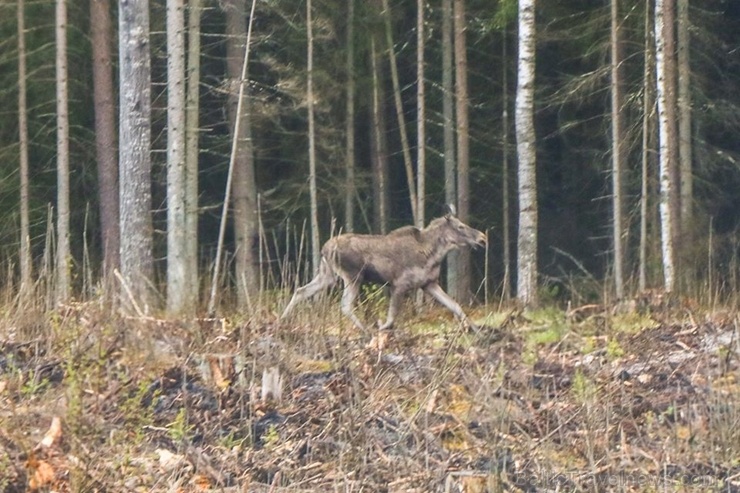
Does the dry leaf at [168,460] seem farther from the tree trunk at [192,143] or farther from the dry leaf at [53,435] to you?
the tree trunk at [192,143]

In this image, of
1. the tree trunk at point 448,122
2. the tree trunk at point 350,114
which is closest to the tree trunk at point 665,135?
the tree trunk at point 448,122

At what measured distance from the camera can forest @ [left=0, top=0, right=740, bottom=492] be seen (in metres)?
8.60

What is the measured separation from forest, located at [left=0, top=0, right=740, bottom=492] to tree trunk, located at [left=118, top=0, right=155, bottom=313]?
36 mm

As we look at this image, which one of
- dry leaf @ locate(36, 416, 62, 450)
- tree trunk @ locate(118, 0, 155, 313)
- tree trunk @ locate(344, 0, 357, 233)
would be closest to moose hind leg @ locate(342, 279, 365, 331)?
tree trunk @ locate(118, 0, 155, 313)

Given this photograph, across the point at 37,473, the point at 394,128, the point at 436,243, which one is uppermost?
the point at 394,128

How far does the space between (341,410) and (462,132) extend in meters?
19.8

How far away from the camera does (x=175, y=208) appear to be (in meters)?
18.9

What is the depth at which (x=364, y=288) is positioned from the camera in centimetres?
1791

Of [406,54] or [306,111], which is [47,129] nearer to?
[306,111]

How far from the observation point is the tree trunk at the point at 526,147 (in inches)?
806

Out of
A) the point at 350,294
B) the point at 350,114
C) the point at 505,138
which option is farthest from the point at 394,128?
the point at 350,294

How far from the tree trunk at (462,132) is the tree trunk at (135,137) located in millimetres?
10548

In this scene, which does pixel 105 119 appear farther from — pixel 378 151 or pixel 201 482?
pixel 201 482

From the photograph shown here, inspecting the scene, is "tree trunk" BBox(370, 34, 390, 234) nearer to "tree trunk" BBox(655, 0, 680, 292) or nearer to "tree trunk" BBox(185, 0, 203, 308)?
"tree trunk" BBox(185, 0, 203, 308)
